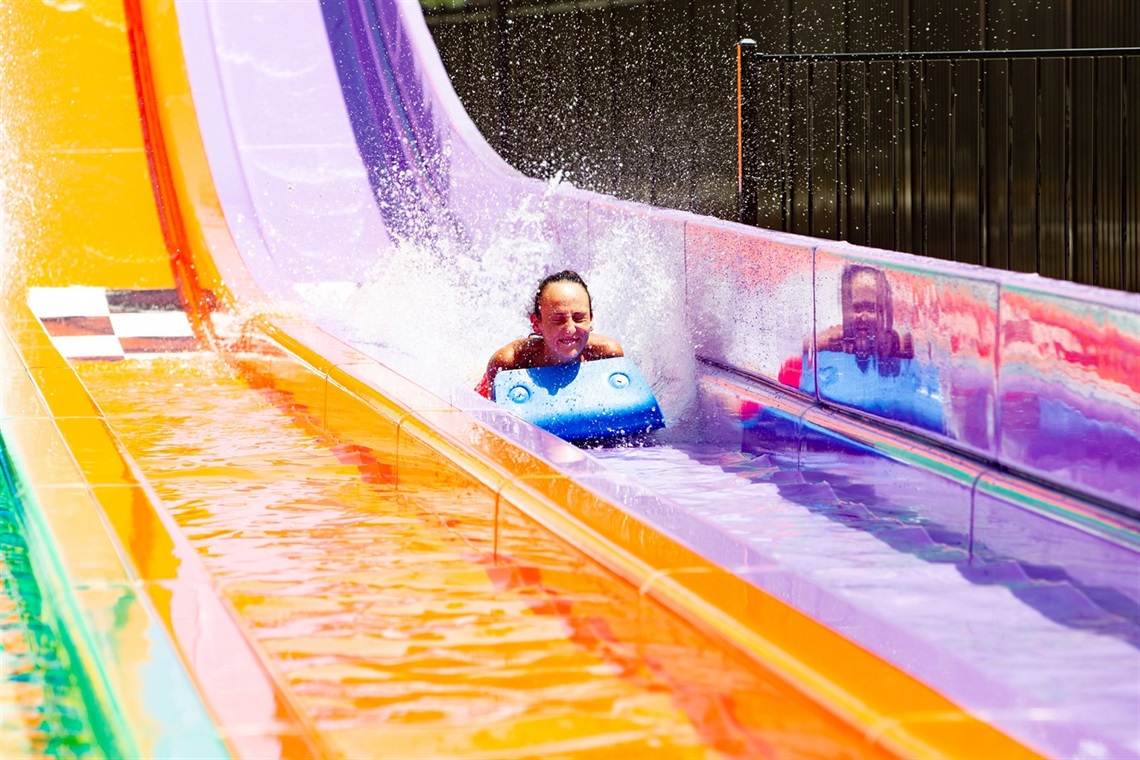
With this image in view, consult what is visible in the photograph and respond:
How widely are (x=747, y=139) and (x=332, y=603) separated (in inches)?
131

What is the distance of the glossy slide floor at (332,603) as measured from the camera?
6.40 feet

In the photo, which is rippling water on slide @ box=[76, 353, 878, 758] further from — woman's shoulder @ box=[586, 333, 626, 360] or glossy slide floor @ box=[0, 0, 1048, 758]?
woman's shoulder @ box=[586, 333, 626, 360]

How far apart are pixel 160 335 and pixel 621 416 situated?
7.19 feet

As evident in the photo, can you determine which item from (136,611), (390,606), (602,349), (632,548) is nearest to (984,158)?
(602,349)

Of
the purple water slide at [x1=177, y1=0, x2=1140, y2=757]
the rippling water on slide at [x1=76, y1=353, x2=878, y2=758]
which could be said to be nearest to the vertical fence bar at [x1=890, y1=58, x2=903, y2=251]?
the purple water slide at [x1=177, y1=0, x2=1140, y2=757]

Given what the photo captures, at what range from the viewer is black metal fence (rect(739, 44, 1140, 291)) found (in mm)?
5285

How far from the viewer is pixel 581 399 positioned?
438 cm

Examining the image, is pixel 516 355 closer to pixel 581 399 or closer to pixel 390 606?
pixel 581 399

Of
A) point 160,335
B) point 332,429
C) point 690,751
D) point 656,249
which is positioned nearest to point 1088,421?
point 690,751

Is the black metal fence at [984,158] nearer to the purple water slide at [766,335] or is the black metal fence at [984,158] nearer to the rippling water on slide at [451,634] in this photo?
the purple water slide at [766,335]

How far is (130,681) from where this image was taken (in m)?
2.05

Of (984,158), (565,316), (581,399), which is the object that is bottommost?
(581,399)

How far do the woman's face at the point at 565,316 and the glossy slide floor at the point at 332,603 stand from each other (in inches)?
28.0

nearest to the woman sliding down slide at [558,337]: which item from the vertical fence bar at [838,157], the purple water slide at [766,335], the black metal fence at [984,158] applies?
the purple water slide at [766,335]
